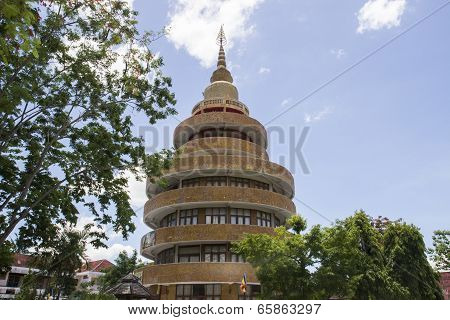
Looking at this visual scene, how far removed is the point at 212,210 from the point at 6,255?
20.2m

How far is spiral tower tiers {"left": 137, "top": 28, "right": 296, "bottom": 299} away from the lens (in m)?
30.4

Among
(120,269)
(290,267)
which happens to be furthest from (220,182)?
(120,269)

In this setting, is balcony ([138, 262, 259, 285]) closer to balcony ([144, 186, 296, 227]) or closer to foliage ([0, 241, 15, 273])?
balcony ([144, 186, 296, 227])

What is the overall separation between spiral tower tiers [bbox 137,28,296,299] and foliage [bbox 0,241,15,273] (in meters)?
14.1

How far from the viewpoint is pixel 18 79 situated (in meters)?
13.6

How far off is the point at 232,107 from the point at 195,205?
43.6ft

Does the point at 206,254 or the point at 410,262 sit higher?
the point at 206,254

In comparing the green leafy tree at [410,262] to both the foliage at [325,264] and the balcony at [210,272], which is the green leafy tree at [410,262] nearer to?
the foliage at [325,264]

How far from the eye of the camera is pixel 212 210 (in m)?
33.8

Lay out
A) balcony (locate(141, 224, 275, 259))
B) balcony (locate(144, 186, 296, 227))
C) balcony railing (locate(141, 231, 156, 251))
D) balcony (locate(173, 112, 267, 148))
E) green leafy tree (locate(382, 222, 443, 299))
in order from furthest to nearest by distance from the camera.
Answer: balcony (locate(173, 112, 267, 148)) → balcony railing (locate(141, 231, 156, 251)) → balcony (locate(144, 186, 296, 227)) → balcony (locate(141, 224, 275, 259)) → green leafy tree (locate(382, 222, 443, 299))

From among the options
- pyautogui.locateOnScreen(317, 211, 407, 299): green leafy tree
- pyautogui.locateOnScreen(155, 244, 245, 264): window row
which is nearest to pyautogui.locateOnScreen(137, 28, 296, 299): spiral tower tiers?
pyautogui.locateOnScreen(155, 244, 245, 264): window row

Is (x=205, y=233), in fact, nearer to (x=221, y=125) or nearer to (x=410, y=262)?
(x=221, y=125)

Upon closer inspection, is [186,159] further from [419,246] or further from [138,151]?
[419,246]
